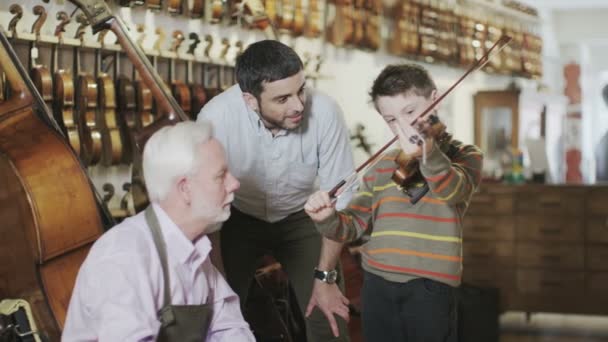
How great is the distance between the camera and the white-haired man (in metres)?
1.95

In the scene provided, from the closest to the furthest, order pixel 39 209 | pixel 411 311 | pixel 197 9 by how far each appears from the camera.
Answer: pixel 411 311
pixel 39 209
pixel 197 9

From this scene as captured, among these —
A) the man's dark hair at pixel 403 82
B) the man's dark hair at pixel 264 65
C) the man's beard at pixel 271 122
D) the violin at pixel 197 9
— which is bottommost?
the man's beard at pixel 271 122

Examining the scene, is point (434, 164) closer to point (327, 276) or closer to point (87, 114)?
point (327, 276)

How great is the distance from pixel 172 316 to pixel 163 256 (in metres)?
0.14

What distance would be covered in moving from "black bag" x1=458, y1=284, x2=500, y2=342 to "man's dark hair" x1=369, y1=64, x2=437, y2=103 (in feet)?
8.51

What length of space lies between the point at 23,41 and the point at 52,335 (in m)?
1.64

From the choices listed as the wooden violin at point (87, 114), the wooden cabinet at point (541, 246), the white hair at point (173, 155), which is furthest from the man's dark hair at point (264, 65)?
the wooden cabinet at point (541, 246)

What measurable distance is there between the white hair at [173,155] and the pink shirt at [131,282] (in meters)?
0.08

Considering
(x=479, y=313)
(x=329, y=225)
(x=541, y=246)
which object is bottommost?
(x=479, y=313)

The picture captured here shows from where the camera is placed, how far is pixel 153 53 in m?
4.52

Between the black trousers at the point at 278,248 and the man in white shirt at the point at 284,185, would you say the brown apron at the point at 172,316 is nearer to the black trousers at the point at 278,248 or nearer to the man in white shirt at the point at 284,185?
the man in white shirt at the point at 284,185

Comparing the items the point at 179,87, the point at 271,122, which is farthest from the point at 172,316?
the point at 179,87

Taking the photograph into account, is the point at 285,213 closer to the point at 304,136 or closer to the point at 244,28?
the point at 304,136

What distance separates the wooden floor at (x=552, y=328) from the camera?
19.5 ft
